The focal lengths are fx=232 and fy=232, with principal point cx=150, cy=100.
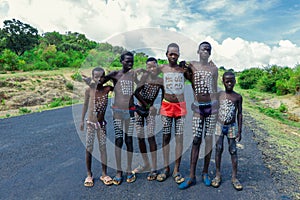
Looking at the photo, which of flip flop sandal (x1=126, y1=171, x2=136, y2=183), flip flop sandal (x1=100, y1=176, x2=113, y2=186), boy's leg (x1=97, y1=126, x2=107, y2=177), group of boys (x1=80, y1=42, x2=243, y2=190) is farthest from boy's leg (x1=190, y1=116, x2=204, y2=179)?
boy's leg (x1=97, y1=126, x2=107, y2=177)

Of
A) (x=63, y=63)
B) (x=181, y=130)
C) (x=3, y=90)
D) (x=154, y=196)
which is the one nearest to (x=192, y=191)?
(x=154, y=196)

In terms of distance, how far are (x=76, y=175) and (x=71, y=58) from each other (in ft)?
61.1

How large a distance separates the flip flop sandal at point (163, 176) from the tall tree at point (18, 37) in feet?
99.3

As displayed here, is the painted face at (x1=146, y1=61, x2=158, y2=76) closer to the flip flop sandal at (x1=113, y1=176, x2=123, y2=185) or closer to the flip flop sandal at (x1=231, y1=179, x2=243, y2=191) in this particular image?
the flip flop sandal at (x1=113, y1=176, x2=123, y2=185)

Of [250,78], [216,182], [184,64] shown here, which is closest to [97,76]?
[184,64]

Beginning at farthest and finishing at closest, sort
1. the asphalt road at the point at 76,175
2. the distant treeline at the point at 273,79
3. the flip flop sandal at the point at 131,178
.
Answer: the distant treeline at the point at 273,79
the flip flop sandal at the point at 131,178
the asphalt road at the point at 76,175

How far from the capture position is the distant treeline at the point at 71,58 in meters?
3.61

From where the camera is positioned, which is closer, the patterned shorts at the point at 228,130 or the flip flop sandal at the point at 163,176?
the patterned shorts at the point at 228,130

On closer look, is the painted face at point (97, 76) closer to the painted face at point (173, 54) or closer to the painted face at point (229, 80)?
the painted face at point (173, 54)

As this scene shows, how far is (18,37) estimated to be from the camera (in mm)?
28406

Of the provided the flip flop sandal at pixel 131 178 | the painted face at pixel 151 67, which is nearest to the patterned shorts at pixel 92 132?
the flip flop sandal at pixel 131 178

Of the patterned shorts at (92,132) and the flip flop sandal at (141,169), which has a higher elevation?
the patterned shorts at (92,132)

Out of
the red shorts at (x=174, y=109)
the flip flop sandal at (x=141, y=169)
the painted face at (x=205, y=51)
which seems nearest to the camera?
the painted face at (x=205, y=51)

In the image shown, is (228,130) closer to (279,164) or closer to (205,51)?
(205,51)
